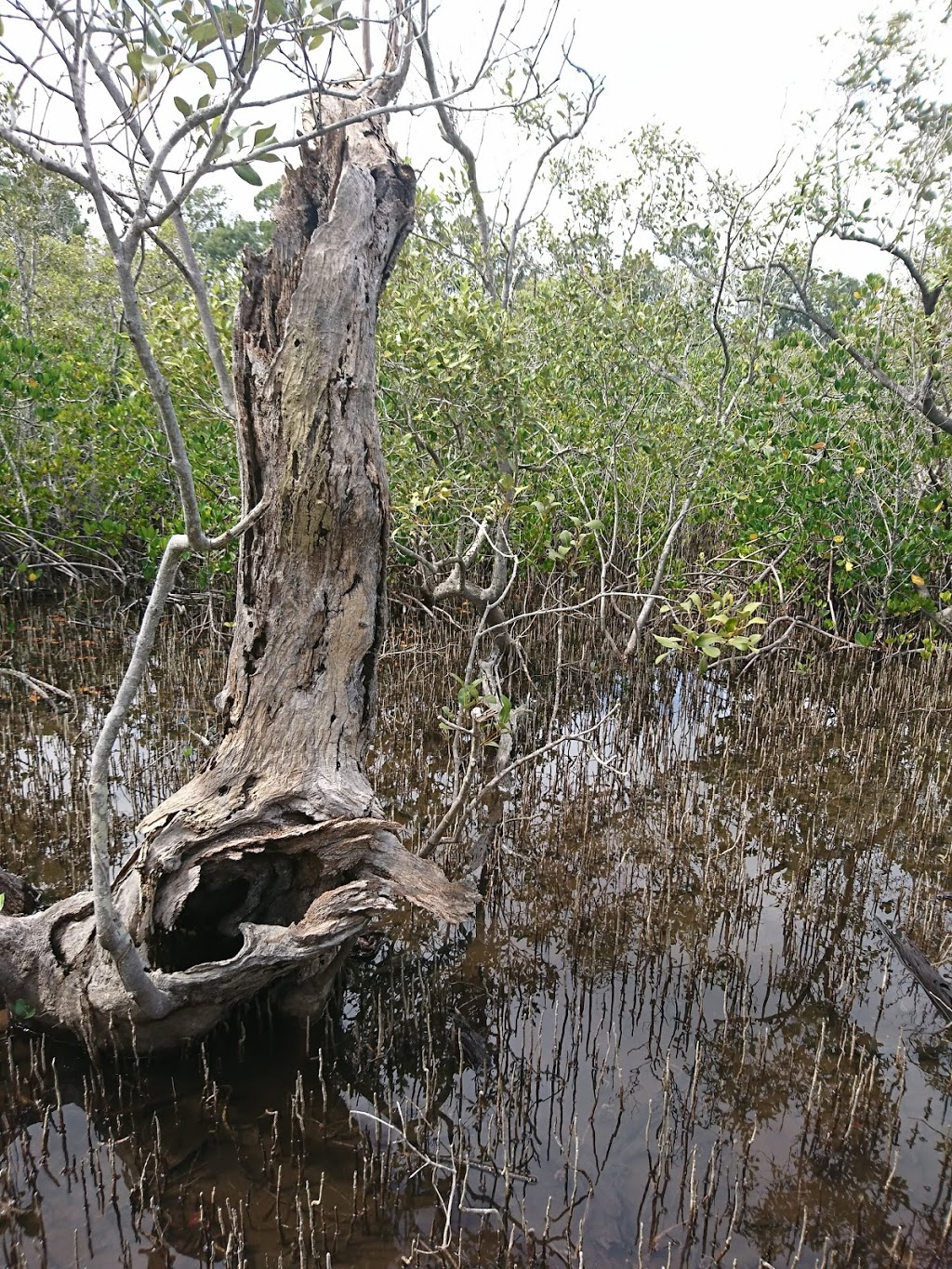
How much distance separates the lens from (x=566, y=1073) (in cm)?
222

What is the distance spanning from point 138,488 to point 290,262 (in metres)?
4.56

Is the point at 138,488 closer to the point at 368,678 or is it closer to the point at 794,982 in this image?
the point at 368,678

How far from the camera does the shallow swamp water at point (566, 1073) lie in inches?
69.2

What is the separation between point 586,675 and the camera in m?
5.53

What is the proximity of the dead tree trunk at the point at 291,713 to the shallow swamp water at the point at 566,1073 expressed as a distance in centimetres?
25

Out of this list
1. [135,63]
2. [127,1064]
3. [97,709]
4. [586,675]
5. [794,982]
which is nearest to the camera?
[135,63]

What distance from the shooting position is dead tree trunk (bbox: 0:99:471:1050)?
2.02 m

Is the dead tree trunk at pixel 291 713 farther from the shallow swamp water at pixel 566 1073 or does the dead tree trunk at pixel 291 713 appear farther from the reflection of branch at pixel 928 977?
the reflection of branch at pixel 928 977

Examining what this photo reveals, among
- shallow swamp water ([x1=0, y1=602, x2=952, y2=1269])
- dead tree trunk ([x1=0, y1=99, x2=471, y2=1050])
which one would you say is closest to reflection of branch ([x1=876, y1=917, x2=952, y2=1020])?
shallow swamp water ([x1=0, y1=602, x2=952, y2=1269])

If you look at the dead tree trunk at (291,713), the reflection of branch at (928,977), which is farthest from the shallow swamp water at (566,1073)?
the dead tree trunk at (291,713)

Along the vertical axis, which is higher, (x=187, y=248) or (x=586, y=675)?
(x=187, y=248)

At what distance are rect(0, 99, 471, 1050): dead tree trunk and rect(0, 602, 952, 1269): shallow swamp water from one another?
252 millimetres

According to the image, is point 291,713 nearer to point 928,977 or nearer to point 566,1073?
point 566,1073

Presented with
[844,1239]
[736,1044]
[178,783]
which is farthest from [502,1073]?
[178,783]
